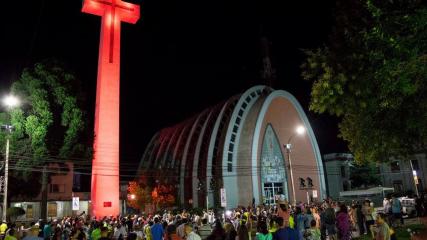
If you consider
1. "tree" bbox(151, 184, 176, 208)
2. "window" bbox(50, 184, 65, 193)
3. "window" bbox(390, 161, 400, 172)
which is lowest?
"tree" bbox(151, 184, 176, 208)

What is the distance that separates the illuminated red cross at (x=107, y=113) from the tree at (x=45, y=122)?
3.08 metres

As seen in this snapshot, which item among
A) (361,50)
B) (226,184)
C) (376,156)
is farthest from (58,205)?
(361,50)

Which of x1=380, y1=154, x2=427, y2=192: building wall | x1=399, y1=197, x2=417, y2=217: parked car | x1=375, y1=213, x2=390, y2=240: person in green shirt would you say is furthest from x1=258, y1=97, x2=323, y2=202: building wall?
x1=375, y1=213, x2=390, y2=240: person in green shirt

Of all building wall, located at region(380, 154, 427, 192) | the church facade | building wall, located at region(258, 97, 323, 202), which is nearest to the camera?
the church facade

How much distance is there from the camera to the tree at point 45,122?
26125 mm

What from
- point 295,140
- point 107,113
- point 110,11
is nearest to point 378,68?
point 107,113

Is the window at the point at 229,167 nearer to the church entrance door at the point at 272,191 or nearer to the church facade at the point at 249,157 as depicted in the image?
the church facade at the point at 249,157

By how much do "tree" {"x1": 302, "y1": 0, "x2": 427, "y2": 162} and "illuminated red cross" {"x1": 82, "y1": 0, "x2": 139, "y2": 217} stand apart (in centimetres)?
2298

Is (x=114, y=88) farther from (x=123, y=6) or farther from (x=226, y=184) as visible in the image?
(x=226, y=184)

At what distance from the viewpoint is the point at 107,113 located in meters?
34.0

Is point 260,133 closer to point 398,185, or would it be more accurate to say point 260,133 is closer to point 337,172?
point 398,185

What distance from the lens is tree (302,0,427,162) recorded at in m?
8.77

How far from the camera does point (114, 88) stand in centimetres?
3491

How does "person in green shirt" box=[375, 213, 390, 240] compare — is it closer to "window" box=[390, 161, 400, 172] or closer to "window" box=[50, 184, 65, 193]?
"window" box=[50, 184, 65, 193]
